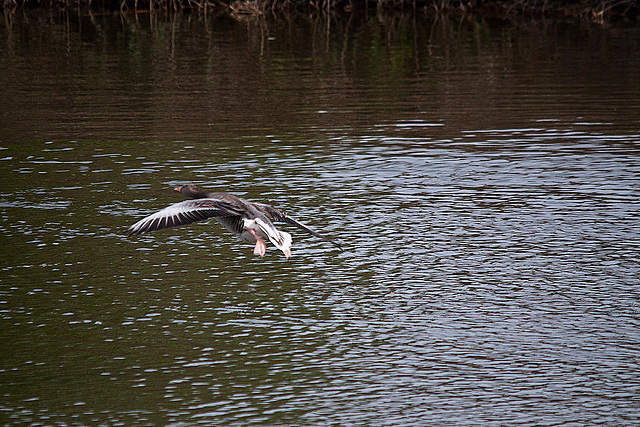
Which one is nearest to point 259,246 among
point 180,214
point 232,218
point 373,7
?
point 232,218

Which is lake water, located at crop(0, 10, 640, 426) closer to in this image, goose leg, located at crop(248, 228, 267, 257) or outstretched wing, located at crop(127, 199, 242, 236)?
goose leg, located at crop(248, 228, 267, 257)

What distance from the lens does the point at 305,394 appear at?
231 inches

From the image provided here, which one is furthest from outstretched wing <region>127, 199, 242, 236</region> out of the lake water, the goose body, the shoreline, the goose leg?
the shoreline

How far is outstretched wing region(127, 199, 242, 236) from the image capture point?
7098 mm

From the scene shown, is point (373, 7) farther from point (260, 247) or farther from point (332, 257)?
point (260, 247)

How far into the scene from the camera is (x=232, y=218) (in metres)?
7.73

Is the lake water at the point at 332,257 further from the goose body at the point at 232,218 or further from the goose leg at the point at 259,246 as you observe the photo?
the goose body at the point at 232,218

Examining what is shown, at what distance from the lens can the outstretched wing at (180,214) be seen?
7098 mm

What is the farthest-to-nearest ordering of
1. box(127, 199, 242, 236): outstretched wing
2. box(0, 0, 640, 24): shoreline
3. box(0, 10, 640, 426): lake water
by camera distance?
box(0, 0, 640, 24): shoreline, box(127, 199, 242, 236): outstretched wing, box(0, 10, 640, 426): lake water

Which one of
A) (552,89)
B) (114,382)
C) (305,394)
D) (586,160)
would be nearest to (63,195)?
(114,382)

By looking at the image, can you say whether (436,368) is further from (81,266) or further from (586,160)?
(586,160)

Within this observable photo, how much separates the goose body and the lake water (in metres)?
0.46

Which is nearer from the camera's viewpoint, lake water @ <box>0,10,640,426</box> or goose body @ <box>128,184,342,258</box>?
lake water @ <box>0,10,640,426</box>

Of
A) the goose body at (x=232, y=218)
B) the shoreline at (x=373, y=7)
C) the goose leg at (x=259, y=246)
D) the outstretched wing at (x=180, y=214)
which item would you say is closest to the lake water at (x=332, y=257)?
the goose leg at (x=259, y=246)
